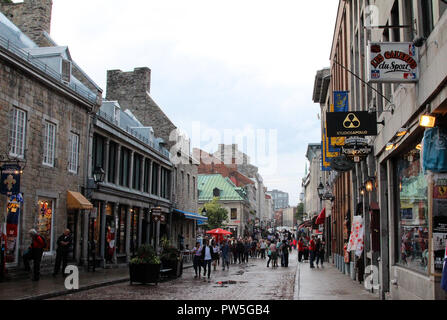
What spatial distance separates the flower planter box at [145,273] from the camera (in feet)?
53.3

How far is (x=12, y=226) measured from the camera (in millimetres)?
16828

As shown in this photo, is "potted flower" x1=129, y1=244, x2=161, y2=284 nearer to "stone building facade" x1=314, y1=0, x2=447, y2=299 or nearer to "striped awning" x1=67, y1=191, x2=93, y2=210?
"striped awning" x1=67, y1=191, x2=93, y2=210

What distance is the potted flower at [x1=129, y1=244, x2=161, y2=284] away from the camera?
1612 cm

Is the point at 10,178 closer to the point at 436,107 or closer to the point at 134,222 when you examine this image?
the point at 436,107

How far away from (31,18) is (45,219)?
10.7m

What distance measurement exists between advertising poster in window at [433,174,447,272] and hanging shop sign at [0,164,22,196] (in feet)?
38.4

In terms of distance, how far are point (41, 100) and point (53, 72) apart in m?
1.83

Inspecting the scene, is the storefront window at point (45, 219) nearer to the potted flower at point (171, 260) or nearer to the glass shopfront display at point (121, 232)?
the potted flower at point (171, 260)

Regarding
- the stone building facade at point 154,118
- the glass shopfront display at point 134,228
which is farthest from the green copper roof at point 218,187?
the glass shopfront display at point 134,228

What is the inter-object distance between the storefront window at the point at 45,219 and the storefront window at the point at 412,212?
12.9 m
